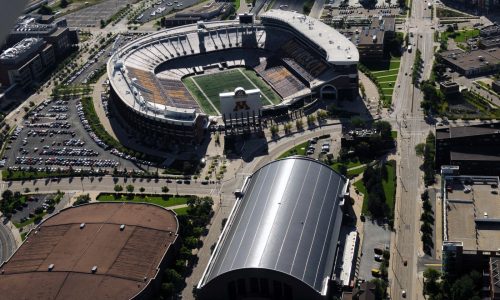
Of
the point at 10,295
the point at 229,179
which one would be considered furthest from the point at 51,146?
the point at 10,295

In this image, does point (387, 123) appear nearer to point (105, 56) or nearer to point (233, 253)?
point (233, 253)

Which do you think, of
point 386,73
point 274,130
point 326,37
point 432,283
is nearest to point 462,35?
point 386,73

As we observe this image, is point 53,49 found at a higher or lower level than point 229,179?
higher

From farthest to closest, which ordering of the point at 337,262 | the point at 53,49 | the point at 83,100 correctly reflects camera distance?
the point at 53,49
the point at 83,100
the point at 337,262

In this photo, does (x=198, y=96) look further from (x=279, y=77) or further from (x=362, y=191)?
(x=362, y=191)

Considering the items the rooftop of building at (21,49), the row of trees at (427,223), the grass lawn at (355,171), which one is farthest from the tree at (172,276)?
the rooftop of building at (21,49)
